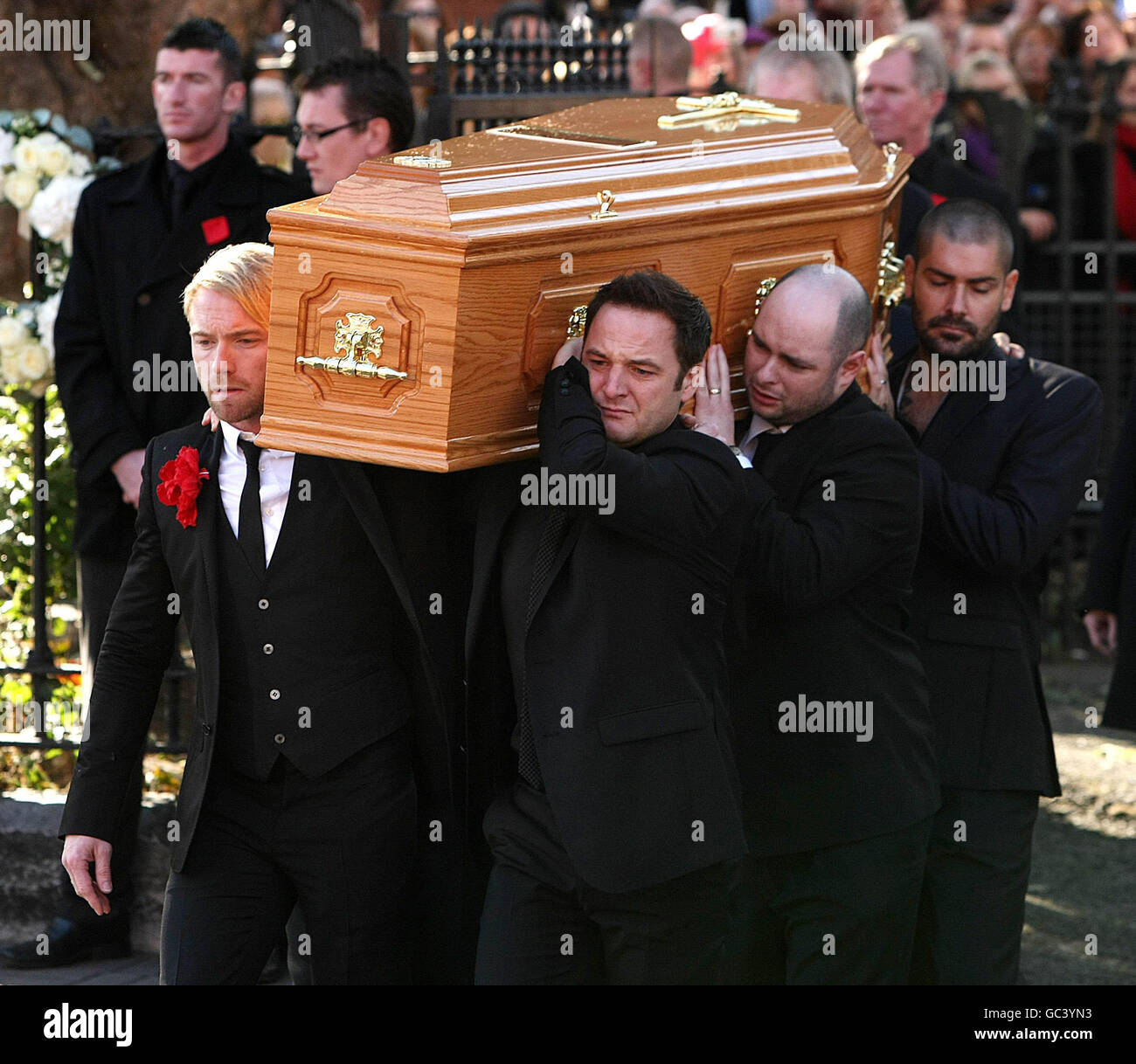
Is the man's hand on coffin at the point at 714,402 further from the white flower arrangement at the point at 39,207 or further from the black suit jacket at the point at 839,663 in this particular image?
the white flower arrangement at the point at 39,207

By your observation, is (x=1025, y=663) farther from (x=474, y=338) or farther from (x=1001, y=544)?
(x=474, y=338)

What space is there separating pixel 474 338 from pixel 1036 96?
278 inches

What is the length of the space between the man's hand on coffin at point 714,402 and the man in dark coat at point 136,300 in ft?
6.05

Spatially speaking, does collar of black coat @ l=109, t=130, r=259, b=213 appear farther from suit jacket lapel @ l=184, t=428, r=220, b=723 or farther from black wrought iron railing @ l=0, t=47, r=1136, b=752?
suit jacket lapel @ l=184, t=428, r=220, b=723

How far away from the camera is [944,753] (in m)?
4.00

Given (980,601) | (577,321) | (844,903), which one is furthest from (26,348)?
(844,903)

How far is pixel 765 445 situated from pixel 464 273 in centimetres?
82

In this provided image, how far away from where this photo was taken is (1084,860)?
596 cm

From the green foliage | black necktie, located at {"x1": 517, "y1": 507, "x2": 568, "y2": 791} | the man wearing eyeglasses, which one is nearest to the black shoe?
the green foliage

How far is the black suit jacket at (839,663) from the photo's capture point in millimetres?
3502

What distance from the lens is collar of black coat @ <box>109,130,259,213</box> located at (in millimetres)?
4988

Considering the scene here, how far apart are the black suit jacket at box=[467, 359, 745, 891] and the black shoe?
7.65 feet

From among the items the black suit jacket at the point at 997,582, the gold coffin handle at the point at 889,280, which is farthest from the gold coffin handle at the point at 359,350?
the gold coffin handle at the point at 889,280
